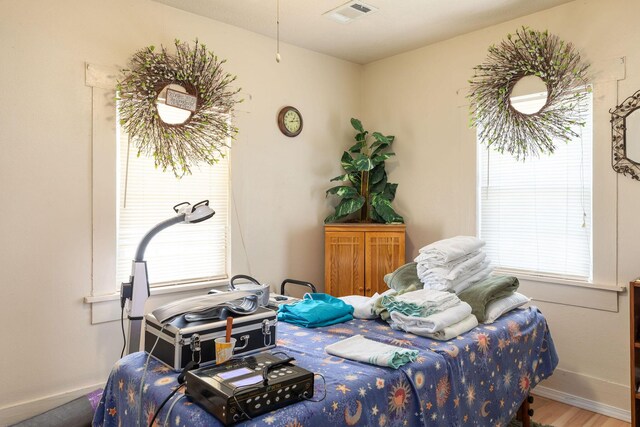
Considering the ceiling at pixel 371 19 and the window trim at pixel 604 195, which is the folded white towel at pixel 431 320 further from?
the ceiling at pixel 371 19

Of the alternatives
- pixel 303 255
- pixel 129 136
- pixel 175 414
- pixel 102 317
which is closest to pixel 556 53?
pixel 303 255

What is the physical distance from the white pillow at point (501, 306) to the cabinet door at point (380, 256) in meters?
1.19

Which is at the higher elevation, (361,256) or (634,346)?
(361,256)

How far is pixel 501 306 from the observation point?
264 centimetres

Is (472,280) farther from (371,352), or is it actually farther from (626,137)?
(626,137)

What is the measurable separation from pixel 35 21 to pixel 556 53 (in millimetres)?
3448

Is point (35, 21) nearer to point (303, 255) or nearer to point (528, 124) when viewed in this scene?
point (303, 255)

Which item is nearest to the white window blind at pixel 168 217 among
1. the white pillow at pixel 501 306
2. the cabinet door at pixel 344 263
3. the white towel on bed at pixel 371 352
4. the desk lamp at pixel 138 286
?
the desk lamp at pixel 138 286

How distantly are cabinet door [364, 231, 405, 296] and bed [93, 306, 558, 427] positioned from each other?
1.27m

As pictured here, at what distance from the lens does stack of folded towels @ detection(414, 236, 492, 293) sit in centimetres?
273

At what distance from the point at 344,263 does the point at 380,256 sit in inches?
12.8

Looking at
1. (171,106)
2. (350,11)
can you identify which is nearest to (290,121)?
(350,11)

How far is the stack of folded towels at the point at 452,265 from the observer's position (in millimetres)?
2730

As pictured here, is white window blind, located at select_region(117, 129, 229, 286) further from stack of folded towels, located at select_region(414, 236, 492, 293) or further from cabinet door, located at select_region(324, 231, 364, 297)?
stack of folded towels, located at select_region(414, 236, 492, 293)
